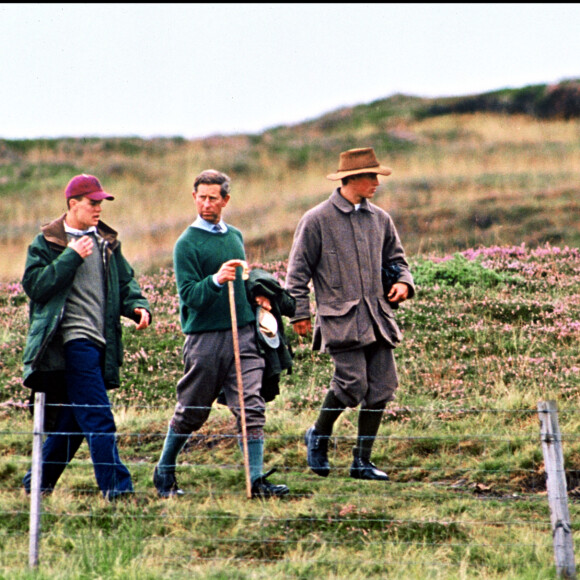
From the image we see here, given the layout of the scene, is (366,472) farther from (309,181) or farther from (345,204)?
(309,181)

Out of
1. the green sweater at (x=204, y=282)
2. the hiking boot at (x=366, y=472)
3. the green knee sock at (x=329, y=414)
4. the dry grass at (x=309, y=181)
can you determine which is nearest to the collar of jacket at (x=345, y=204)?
the green sweater at (x=204, y=282)

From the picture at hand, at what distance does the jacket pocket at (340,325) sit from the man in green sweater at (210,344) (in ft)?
1.51

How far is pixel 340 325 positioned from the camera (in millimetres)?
6840

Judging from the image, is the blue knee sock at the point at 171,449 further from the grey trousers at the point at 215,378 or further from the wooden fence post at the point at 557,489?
the wooden fence post at the point at 557,489

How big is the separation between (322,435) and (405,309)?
611 cm

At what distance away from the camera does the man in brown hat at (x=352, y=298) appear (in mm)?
6879

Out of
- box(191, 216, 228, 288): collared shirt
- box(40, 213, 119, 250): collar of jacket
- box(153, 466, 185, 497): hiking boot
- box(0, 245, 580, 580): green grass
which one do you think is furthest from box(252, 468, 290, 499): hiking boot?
box(40, 213, 119, 250): collar of jacket

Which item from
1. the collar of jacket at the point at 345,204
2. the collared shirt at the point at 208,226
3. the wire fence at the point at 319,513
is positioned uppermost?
the collar of jacket at the point at 345,204

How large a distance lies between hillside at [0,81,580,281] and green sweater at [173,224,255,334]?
35.5 feet

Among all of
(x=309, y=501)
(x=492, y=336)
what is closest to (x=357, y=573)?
(x=309, y=501)

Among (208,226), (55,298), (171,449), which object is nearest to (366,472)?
(171,449)

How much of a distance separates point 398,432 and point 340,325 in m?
2.12

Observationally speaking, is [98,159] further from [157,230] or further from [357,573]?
[357,573]

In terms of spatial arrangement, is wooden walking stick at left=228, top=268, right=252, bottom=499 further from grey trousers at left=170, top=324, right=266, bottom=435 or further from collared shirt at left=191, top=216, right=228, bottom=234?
collared shirt at left=191, top=216, right=228, bottom=234
